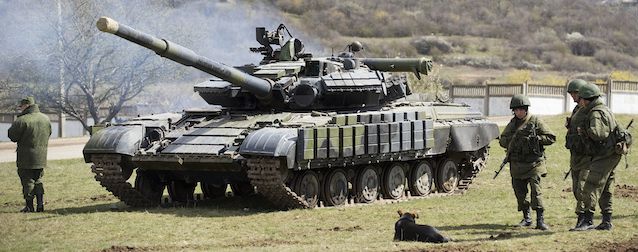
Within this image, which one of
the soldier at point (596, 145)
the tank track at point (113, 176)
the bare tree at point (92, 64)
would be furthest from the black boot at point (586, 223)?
the bare tree at point (92, 64)

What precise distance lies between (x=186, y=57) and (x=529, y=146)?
533 cm

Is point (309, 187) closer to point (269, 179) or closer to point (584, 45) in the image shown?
point (269, 179)

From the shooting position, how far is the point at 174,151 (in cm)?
1950

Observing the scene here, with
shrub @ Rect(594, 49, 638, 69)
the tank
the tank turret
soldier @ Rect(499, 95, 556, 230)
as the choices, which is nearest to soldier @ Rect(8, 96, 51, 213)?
the tank

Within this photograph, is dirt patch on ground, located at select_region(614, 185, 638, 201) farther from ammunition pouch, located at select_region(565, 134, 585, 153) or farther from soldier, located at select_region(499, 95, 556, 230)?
ammunition pouch, located at select_region(565, 134, 585, 153)

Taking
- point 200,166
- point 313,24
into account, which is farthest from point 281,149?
point 313,24

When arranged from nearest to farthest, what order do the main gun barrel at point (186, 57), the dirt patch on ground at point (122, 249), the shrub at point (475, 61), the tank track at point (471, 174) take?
1. the dirt patch on ground at point (122, 249)
2. the main gun barrel at point (186, 57)
3. the tank track at point (471, 174)
4. the shrub at point (475, 61)

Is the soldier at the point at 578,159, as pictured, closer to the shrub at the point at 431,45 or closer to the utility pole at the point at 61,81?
the utility pole at the point at 61,81

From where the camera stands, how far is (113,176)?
19891mm

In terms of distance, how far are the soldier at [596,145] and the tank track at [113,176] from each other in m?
7.66

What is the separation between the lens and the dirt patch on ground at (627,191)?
21.1 metres

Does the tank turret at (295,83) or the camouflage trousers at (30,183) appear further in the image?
the tank turret at (295,83)

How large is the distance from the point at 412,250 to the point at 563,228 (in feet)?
10.7

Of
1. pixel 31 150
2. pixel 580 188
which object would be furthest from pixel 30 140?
pixel 580 188
